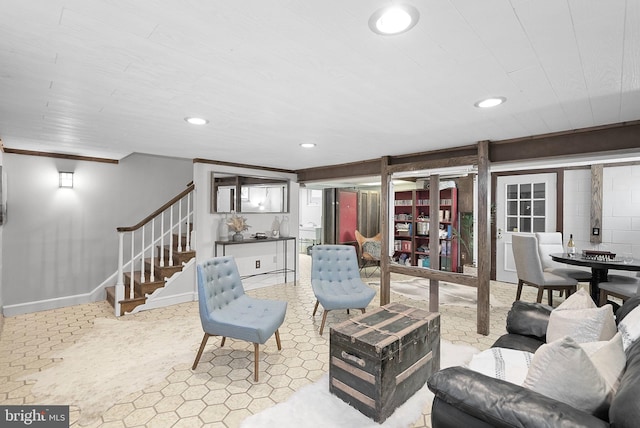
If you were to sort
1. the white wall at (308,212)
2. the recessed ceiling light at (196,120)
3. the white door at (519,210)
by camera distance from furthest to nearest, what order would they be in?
the white wall at (308,212), the white door at (519,210), the recessed ceiling light at (196,120)

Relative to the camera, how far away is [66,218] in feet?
13.9

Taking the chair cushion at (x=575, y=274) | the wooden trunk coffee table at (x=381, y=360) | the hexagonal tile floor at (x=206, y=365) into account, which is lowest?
the hexagonal tile floor at (x=206, y=365)

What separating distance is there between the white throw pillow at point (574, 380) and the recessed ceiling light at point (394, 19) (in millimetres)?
1389

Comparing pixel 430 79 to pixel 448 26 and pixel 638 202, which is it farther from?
pixel 638 202

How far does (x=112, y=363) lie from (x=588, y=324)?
3.44m

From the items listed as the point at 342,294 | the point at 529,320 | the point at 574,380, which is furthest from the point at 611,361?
the point at 342,294

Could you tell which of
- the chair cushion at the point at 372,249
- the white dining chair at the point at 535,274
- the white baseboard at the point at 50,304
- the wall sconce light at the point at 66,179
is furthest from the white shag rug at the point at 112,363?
the white dining chair at the point at 535,274

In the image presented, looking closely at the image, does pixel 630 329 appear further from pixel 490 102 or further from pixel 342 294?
pixel 342 294

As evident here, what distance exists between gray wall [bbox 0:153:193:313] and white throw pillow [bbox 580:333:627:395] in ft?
18.0

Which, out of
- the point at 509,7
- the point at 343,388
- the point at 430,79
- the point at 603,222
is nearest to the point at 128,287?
the point at 343,388

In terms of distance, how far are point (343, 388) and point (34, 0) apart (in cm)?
246

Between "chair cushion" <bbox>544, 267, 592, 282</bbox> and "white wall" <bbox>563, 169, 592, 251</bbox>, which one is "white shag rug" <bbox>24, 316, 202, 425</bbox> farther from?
"white wall" <bbox>563, 169, 592, 251</bbox>

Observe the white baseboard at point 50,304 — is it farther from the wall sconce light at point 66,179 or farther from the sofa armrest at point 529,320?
the sofa armrest at point 529,320

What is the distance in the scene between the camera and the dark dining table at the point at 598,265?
10.5ft
